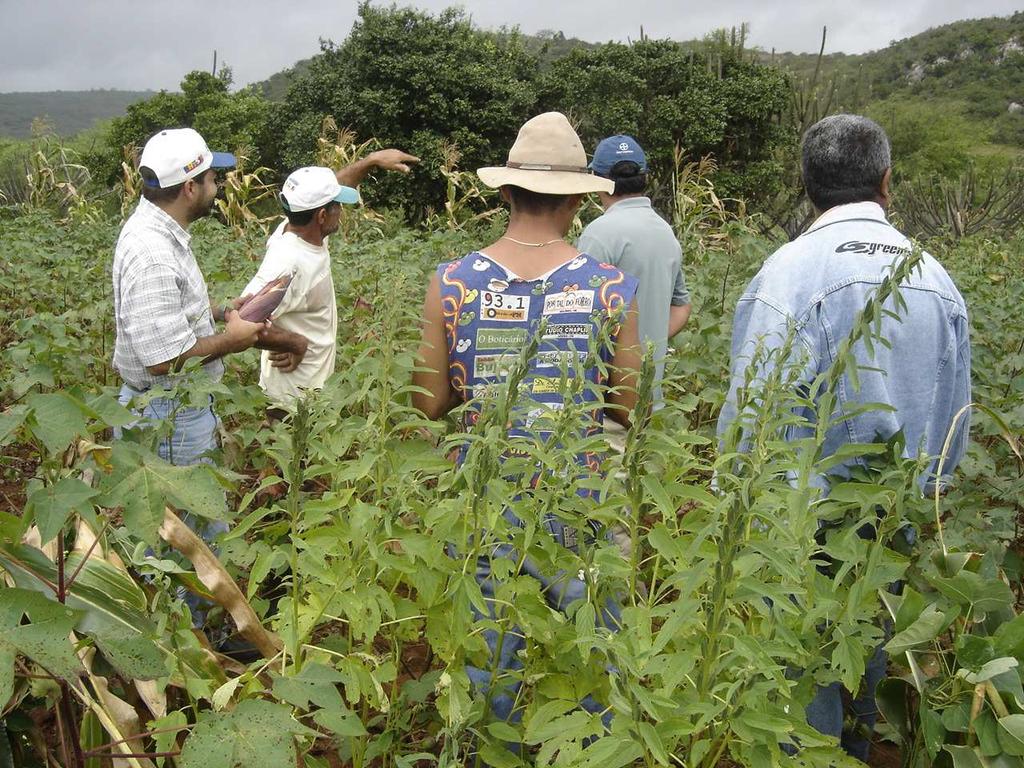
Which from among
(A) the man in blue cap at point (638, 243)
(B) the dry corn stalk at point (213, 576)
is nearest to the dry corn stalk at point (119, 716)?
(B) the dry corn stalk at point (213, 576)

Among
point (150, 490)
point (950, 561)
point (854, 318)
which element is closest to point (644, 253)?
point (854, 318)

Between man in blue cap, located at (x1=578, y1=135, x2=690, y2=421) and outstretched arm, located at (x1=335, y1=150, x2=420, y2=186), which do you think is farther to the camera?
outstretched arm, located at (x1=335, y1=150, x2=420, y2=186)

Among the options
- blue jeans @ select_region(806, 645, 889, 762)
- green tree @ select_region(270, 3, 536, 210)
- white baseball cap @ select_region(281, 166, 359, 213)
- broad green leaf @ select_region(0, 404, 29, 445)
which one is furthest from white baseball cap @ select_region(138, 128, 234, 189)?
green tree @ select_region(270, 3, 536, 210)

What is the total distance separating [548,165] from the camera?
2.43m

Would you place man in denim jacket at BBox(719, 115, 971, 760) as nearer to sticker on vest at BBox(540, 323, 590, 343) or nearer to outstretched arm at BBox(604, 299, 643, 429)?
outstretched arm at BBox(604, 299, 643, 429)

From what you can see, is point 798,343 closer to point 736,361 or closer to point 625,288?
point 736,361

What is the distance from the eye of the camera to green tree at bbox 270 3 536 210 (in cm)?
2038

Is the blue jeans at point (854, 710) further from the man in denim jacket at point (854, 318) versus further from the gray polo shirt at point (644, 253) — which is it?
the gray polo shirt at point (644, 253)

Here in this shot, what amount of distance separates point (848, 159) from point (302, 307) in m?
1.99

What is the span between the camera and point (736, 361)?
2.18 metres

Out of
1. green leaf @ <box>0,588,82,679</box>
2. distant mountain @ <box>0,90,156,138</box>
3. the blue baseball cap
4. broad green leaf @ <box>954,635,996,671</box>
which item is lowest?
distant mountain @ <box>0,90,156,138</box>

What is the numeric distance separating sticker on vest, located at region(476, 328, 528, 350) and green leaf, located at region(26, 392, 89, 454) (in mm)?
1087

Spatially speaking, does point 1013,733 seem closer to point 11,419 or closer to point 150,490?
point 150,490

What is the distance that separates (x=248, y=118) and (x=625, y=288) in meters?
27.1
